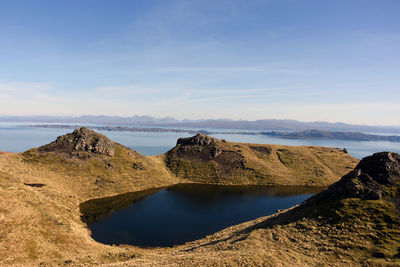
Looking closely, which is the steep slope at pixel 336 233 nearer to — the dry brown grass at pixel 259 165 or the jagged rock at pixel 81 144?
the dry brown grass at pixel 259 165

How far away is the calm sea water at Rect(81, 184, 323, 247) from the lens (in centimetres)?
5020

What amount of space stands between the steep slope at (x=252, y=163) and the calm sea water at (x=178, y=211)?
956 cm

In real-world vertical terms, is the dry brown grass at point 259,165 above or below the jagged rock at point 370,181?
below

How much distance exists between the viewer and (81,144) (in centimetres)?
9438

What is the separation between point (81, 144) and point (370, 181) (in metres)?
99.2

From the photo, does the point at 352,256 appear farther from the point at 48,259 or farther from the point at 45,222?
the point at 45,222

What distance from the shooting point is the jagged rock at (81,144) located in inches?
3626

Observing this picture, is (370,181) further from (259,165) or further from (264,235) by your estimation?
(259,165)

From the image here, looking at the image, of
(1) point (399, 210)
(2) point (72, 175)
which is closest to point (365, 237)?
(1) point (399, 210)

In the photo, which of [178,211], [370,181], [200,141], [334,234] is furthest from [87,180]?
[370,181]

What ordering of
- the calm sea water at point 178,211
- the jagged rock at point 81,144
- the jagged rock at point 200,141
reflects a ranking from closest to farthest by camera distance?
the calm sea water at point 178,211
the jagged rock at point 81,144
the jagged rock at point 200,141

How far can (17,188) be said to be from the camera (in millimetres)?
52000

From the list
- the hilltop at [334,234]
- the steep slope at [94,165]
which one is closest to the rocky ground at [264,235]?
the hilltop at [334,234]

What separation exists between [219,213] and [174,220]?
13.8 m
